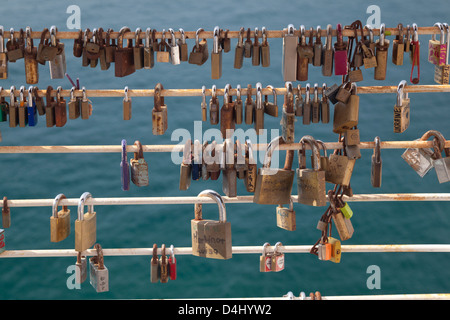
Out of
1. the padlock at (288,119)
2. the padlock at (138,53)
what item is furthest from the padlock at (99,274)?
the padlock at (288,119)

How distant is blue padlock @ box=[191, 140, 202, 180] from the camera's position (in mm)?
4887

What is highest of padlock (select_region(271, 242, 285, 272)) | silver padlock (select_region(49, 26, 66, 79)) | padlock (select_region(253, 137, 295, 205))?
silver padlock (select_region(49, 26, 66, 79))

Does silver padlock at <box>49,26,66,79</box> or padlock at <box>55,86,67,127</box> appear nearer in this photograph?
silver padlock at <box>49,26,66,79</box>

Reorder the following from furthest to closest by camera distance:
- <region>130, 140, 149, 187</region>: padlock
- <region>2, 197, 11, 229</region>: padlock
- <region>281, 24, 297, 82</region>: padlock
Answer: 1. <region>2, 197, 11, 229</region>: padlock
2. <region>130, 140, 149, 187</region>: padlock
3. <region>281, 24, 297, 82</region>: padlock

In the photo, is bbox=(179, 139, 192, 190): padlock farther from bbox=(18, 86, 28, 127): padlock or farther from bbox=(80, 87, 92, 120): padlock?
bbox=(18, 86, 28, 127): padlock

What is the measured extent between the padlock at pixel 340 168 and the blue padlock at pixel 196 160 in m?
0.87

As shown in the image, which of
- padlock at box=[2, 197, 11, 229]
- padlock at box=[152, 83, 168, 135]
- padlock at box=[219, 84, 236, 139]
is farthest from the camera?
padlock at box=[2, 197, 11, 229]

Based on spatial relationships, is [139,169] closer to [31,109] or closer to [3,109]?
[31,109]

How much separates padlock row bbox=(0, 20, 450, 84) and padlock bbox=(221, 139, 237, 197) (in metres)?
0.55

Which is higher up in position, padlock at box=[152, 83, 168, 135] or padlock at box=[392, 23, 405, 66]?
padlock at box=[392, 23, 405, 66]

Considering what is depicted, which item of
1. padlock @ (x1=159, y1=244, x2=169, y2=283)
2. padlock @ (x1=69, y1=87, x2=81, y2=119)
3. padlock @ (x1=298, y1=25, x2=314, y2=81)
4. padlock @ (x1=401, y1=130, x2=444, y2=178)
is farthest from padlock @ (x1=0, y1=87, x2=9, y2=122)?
padlock @ (x1=401, y1=130, x2=444, y2=178)

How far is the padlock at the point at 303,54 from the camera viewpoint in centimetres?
474

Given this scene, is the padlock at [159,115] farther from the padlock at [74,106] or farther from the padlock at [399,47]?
the padlock at [399,47]

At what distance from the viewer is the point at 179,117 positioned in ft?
34.3
